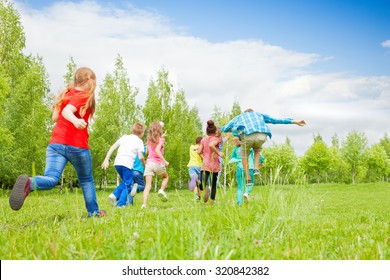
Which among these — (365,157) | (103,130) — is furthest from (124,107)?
(365,157)

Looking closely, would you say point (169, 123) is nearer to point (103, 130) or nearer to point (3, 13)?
point (103, 130)

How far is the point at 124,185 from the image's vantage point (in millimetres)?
10570

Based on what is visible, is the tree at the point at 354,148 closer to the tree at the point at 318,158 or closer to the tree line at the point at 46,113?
the tree at the point at 318,158

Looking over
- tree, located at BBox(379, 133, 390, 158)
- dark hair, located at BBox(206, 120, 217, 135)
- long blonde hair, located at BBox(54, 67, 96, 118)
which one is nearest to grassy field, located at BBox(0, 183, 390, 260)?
long blonde hair, located at BBox(54, 67, 96, 118)

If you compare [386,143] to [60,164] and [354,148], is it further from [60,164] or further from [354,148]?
[60,164]

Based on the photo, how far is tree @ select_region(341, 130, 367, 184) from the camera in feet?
221

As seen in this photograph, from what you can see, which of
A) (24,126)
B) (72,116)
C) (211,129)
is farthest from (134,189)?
(24,126)

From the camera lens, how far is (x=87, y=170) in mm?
6535

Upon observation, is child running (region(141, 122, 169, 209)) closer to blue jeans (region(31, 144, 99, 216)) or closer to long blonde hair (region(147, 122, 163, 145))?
long blonde hair (region(147, 122, 163, 145))

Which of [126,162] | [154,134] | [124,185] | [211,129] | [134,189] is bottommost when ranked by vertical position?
[134,189]

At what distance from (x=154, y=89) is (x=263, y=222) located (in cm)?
3764

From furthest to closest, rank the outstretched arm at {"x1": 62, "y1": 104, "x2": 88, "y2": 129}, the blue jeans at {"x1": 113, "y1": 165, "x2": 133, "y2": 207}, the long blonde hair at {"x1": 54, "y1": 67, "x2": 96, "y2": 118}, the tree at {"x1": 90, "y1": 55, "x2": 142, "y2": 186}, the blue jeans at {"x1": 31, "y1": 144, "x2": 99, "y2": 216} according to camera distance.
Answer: the tree at {"x1": 90, "y1": 55, "x2": 142, "y2": 186} → the blue jeans at {"x1": 113, "y1": 165, "x2": 133, "y2": 207} → the long blonde hair at {"x1": 54, "y1": 67, "x2": 96, "y2": 118} → the blue jeans at {"x1": 31, "y1": 144, "x2": 99, "y2": 216} → the outstretched arm at {"x1": 62, "y1": 104, "x2": 88, "y2": 129}

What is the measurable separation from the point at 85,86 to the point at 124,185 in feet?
14.8

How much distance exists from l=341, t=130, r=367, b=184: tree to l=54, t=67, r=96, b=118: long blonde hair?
6584cm
